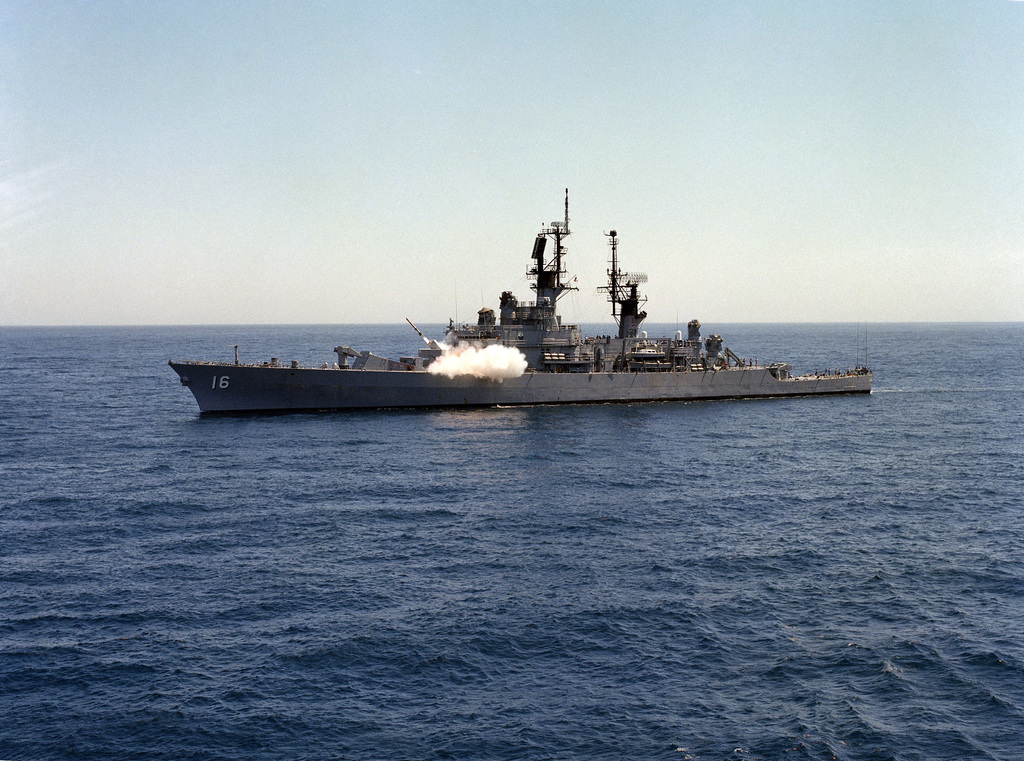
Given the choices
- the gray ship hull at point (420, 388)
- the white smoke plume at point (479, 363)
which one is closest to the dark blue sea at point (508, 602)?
the gray ship hull at point (420, 388)

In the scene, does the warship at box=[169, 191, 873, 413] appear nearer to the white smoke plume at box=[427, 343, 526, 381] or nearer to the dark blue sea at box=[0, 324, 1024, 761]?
the white smoke plume at box=[427, 343, 526, 381]

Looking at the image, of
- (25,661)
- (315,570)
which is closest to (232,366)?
(315,570)

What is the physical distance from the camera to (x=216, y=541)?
31.6m

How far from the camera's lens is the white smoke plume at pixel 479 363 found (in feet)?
220

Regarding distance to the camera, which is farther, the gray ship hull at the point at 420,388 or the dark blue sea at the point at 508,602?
the gray ship hull at the point at 420,388

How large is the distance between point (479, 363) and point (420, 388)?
5.53 metres

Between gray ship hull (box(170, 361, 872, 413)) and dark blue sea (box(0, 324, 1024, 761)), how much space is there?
1249cm

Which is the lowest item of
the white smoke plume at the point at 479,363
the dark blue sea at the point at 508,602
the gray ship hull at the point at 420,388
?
the dark blue sea at the point at 508,602

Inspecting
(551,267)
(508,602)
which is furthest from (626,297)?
(508,602)

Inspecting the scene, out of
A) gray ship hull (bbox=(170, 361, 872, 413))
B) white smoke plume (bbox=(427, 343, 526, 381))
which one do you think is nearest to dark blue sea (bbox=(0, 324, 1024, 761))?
gray ship hull (bbox=(170, 361, 872, 413))

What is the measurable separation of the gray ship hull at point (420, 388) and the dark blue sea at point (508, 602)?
12.5m

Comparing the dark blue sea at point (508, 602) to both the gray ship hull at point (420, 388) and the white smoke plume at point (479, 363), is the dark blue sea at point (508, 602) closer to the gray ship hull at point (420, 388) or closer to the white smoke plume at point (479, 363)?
the gray ship hull at point (420, 388)

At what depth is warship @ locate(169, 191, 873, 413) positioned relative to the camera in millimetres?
64000

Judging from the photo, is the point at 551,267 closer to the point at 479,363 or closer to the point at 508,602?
the point at 479,363
